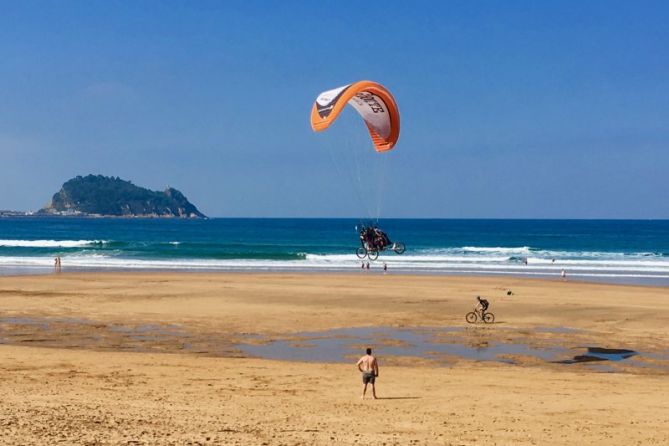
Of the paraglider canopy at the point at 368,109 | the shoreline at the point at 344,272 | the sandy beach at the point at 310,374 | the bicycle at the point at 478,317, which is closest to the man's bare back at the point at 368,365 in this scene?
the sandy beach at the point at 310,374

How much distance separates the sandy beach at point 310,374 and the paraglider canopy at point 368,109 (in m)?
5.65

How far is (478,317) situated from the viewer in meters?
23.9

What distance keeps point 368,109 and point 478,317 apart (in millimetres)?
7681

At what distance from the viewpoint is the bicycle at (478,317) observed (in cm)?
2344

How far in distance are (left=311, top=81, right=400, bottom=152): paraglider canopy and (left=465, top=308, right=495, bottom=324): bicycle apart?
6098mm

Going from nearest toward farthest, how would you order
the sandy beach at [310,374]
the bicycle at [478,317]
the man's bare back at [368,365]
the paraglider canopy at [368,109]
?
the sandy beach at [310,374], the man's bare back at [368,365], the paraglider canopy at [368,109], the bicycle at [478,317]

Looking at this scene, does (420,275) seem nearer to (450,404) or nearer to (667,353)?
(667,353)

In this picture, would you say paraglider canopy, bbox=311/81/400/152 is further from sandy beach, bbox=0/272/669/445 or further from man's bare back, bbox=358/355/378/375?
man's bare back, bbox=358/355/378/375

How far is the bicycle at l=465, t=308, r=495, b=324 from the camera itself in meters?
23.4

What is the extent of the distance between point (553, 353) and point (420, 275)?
23.9m

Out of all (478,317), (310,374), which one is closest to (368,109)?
(478,317)

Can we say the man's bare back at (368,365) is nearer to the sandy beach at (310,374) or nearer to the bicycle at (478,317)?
the sandy beach at (310,374)

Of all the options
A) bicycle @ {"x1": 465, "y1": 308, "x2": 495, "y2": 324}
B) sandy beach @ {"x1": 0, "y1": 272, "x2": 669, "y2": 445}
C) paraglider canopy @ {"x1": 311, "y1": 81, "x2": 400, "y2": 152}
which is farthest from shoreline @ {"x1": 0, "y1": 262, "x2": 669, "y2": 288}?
paraglider canopy @ {"x1": 311, "y1": 81, "x2": 400, "y2": 152}

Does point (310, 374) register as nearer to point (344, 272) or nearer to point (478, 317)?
point (478, 317)
